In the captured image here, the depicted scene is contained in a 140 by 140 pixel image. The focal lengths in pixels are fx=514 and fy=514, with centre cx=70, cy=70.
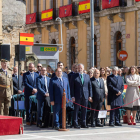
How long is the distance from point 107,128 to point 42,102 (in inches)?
83.5

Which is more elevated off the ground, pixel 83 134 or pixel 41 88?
pixel 41 88

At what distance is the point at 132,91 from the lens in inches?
646

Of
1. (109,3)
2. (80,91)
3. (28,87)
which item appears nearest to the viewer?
(80,91)

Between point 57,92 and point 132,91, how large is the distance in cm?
286

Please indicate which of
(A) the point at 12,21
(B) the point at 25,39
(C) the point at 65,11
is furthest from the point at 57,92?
(C) the point at 65,11

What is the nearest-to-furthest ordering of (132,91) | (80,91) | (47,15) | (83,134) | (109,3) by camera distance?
1. (83,134)
2. (80,91)
3. (132,91)
4. (109,3)
5. (47,15)

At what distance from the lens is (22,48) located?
16734mm

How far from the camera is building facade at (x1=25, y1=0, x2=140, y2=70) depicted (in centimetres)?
3581

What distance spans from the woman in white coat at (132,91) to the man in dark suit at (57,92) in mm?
2412

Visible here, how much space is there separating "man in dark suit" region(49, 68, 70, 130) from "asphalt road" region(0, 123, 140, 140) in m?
0.41

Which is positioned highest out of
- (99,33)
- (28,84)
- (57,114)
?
(99,33)

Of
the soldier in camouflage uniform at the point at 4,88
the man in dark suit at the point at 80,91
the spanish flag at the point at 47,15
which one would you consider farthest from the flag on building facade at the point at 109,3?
the soldier in camouflage uniform at the point at 4,88

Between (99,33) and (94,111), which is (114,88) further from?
(99,33)

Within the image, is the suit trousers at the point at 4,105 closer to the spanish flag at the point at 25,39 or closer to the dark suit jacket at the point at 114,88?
the dark suit jacket at the point at 114,88
